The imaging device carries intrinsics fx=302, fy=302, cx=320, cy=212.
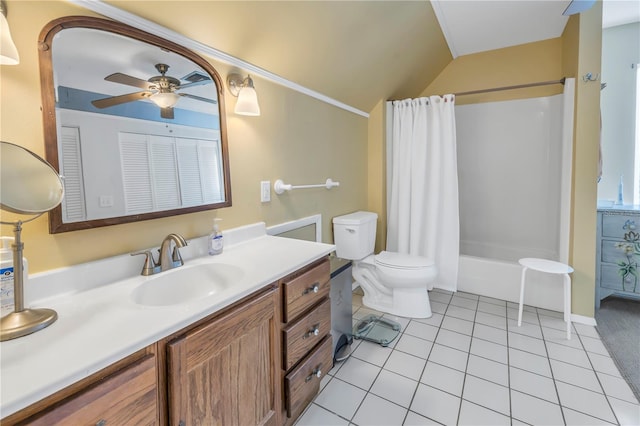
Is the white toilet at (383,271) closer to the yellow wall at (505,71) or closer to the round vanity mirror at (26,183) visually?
the yellow wall at (505,71)

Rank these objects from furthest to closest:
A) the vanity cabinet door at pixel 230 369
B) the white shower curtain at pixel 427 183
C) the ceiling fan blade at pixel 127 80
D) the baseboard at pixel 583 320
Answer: the white shower curtain at pixel 427 183 < the baseboard at pixel 583 320 < the ceiling fan blade at pixel 127 80 < the vanity cabinet door at pixel 230 369

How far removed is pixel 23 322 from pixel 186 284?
0.53m

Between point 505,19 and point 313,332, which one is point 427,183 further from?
point 313,332

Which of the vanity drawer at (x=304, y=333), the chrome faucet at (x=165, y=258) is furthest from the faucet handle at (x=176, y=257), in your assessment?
the vanity drawer at (x=304, y=333)

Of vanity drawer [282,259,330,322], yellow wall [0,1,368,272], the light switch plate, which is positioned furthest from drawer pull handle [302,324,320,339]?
the light switch plate

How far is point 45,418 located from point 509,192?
3536 mm

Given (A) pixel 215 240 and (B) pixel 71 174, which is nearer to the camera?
(B) pixel 71 174

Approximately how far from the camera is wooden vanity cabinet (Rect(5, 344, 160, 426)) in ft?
1.86

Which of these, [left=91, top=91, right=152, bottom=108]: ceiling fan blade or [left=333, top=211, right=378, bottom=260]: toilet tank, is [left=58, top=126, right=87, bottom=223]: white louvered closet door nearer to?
[left=91, top=91, right=152, bottom=108]: ceiling fan blade

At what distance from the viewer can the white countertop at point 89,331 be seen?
57 cm

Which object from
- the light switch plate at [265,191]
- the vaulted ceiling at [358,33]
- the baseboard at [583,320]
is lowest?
the baseboard at [583,320]

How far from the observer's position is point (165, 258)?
1195 millimetres

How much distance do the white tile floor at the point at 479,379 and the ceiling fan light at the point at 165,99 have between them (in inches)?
60.2

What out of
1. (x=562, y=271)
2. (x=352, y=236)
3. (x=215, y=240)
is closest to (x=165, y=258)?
(x=215, y=240)
